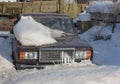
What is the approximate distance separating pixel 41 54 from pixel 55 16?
7.41ft

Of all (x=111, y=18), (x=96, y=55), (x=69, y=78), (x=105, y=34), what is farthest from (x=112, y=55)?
(x=69, y=78)

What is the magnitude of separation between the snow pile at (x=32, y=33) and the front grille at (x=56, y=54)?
0.31 metres

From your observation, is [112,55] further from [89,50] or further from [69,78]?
[69,78]

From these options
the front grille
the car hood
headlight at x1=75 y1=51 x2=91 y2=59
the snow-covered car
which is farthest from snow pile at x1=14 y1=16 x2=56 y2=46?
headlight at x1=75 y1=51 x2=91 y2=59

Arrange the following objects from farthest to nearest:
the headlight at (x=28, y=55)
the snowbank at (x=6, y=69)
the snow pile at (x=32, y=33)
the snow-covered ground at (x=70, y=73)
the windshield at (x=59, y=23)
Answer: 1. the windshield at (x=59, y=23)
2. the snow pile at (x=32, y=33)
3. the headlight at (x=28, y=55)
4. the snowbank at (x=6, y=69)
5. the snow-covered ground at (x=70, y=73)

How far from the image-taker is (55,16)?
9992 mm

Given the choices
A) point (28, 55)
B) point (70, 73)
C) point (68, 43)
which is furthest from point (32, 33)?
point (70, 73)

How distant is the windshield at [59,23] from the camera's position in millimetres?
9539

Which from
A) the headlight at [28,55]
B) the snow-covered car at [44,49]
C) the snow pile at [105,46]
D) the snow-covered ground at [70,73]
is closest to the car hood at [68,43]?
the snow-covered car at [44,49]

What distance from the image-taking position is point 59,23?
9.67 m

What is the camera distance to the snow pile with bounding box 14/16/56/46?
27.0ft

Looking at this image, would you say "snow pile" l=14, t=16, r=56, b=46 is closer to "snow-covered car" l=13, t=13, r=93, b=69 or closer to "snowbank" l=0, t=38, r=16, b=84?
"snow-covered car" l=13, t=13, r=93, b=69

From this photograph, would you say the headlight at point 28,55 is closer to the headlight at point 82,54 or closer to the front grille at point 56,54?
the front grille at point 56,54

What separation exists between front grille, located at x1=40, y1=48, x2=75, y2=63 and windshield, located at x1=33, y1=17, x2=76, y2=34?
59.8 inches
